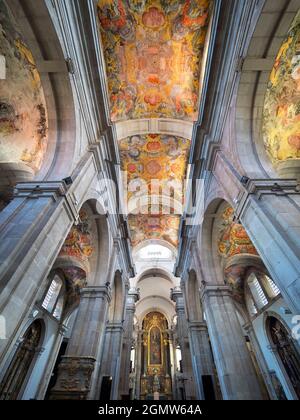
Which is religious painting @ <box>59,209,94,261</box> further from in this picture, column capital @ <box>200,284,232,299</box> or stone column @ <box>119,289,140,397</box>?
stone column @ <box>119,289,140,397</box>

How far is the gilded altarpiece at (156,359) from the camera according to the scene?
2258 centimetres

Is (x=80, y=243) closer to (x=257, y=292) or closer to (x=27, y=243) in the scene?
(x=27, y=243)

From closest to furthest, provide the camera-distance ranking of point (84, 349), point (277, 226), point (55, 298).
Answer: point (277, 226), point (84, 349), point (55, 298)

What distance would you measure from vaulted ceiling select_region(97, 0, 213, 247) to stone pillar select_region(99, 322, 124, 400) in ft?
28.1

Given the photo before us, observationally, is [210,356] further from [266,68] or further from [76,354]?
[266,68]

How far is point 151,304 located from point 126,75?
83.2 feet

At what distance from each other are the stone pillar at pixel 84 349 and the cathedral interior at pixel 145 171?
0.04 metres

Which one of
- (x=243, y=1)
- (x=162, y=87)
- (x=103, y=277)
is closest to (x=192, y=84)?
(x=162, y=87)

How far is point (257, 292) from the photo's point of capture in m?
11.9

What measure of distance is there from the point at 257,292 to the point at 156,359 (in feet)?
62.8

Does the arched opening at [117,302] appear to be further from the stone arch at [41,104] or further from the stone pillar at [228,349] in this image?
the stone arch at [41,104]

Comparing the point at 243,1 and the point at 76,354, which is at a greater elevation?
the point at 243,1

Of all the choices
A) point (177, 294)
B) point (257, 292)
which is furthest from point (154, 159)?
point (177, 294)
